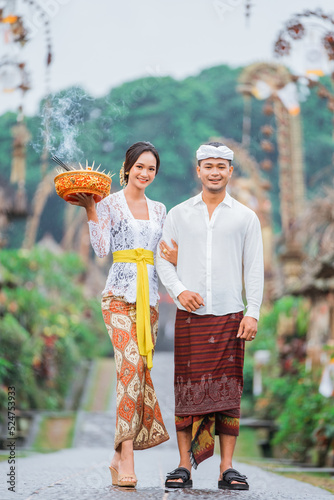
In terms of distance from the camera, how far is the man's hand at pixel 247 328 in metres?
4.48

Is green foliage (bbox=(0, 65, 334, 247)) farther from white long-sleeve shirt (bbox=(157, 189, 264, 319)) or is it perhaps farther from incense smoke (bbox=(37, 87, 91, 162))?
white long-sleeve shirt (bbox=(157, 189, 264, 319))

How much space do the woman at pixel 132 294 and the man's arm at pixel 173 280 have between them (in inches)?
2.5

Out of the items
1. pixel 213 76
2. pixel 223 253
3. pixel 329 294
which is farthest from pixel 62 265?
pixel 213 76

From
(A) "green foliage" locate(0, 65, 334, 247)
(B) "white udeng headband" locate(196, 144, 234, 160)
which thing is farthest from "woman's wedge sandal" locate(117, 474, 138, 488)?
(A) "green foliage" locate(0, 65, 334, 247)

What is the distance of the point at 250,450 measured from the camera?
1115 cm

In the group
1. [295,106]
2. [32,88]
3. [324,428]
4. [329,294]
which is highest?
[295,106]

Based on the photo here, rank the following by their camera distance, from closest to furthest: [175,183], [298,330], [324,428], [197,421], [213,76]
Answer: [197,421] → [324,428] → [298,330] → [175,183] → [213,76]

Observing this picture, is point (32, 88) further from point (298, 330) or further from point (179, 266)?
point (298, 330)

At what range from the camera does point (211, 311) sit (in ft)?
14.9

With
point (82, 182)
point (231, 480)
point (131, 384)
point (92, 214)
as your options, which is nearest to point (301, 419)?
point (231, 480)

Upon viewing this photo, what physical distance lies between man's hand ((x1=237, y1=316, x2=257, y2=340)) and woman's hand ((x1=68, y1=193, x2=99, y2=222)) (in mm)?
1049

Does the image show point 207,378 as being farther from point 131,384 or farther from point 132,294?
point 132,294

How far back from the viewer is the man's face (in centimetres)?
462

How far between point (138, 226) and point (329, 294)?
591 cm
